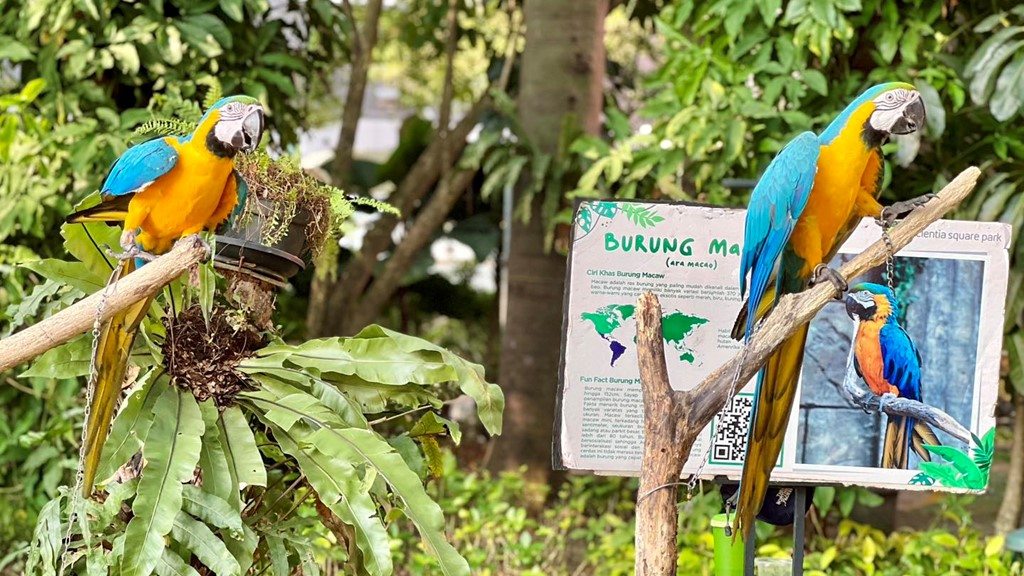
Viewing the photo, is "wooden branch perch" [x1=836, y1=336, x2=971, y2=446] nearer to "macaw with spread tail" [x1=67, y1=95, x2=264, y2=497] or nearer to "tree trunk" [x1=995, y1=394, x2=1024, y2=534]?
"tree trunk" [x1=995, y1=394, x2=1024, y2=534]

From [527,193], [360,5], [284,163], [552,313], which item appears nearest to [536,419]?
[552,313]

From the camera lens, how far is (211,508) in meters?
2.49

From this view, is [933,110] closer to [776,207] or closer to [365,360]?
[776,207]

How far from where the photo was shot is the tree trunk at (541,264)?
5.11 m

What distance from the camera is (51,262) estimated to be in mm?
2678

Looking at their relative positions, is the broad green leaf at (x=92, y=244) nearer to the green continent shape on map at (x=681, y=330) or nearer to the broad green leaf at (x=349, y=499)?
the broad green leaf at (x=349, y=499)

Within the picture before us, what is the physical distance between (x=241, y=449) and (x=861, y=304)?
1.77 meters

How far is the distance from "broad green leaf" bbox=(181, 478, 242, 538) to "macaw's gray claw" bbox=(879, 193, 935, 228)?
5.42 ft

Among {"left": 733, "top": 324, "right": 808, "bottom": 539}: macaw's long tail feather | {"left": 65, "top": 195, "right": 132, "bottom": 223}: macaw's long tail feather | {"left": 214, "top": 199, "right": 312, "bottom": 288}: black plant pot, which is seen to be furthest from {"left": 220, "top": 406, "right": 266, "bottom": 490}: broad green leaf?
{"left": 733, "top": 324, "right": 808, "bottom": 539}: macaw's long tail feather

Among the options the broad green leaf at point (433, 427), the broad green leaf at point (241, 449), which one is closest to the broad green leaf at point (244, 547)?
the broad green leaf at point (241, 449)

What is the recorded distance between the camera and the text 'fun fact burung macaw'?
89.3 inches

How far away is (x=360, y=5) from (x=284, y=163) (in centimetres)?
478

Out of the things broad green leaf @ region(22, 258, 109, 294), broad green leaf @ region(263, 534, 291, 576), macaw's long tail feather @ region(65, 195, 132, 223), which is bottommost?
broad green leaf @ region(263, 534, 291, 576)

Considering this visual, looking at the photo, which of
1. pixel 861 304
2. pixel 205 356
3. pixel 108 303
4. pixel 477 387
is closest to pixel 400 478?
pixel 477 387
